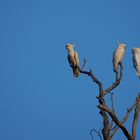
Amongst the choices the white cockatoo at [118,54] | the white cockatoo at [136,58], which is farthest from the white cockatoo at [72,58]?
the white cockatoo at [136,58]

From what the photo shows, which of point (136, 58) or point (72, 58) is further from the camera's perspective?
point (72, 58)

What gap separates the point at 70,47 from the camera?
8469 mm

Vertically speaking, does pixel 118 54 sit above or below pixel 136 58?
above

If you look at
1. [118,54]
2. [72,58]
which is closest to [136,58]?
[118,54]

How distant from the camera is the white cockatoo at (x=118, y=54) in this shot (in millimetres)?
6867

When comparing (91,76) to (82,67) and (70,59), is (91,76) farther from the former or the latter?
(70,59)

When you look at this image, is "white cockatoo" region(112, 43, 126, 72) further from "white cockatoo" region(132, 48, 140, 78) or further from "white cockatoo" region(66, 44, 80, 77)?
"white cockatoo" region(66, 44, 80, 77)

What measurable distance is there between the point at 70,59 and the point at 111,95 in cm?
272

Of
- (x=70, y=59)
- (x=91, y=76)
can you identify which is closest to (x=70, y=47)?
(x=70, y=59)

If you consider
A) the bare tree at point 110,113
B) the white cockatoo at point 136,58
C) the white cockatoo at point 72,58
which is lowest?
the bare tree at point 110,113

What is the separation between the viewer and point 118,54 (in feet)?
23.8

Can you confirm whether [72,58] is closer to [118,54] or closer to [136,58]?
[118,54]

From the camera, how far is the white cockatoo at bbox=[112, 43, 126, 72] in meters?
6.87

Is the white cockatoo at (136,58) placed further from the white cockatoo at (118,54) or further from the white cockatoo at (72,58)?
the white cockatoo at (72,58)
